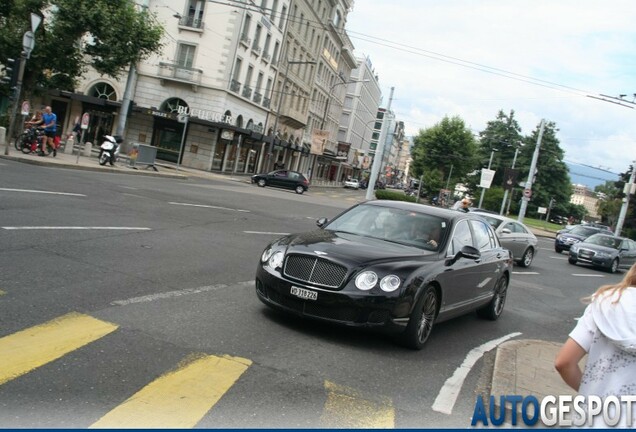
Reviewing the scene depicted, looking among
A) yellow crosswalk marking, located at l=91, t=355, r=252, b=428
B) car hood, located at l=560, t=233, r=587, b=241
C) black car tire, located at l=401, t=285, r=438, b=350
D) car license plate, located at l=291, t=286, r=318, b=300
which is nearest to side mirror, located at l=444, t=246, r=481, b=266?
black car tire, located at l=401, t=285, r=438, b=350

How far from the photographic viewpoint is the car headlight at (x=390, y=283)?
588 cm

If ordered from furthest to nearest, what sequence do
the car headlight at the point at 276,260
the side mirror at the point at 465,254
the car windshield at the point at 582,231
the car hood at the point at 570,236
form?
the car windshield at the point at 582,231 < the car hood at the point at 570,236 < the side mirror at the point at 465,254 < the car headlight at the point at 276,260

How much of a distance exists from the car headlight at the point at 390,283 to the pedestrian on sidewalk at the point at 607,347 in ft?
10.9

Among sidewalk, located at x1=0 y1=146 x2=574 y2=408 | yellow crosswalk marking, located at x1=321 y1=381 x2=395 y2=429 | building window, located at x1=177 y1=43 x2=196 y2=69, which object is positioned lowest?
yellow crosswalk marking, located at x1=321 y1=381 x2=395 y2=429

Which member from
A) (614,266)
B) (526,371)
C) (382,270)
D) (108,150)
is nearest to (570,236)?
(614,266)

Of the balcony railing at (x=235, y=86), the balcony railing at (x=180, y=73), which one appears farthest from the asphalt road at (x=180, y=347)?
the balcony railing at (x=235, y=86)

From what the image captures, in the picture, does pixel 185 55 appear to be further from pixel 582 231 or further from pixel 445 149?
pixel 445 149

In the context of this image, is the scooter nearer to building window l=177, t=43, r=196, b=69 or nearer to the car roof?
building window l=177, t=43, r=196, b=69

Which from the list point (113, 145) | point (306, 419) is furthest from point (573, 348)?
point (113, 145)

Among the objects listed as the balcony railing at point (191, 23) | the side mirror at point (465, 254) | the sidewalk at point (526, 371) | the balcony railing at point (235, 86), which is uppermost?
the balcony railing at point (191, 23)

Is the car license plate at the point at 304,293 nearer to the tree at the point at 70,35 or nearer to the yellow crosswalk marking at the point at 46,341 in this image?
the yellow crosswalk marking at the point at 46,341

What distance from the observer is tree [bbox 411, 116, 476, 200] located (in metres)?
79.6

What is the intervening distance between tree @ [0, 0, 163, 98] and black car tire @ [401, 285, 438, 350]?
25160 mm

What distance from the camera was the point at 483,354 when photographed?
22.1 feet
